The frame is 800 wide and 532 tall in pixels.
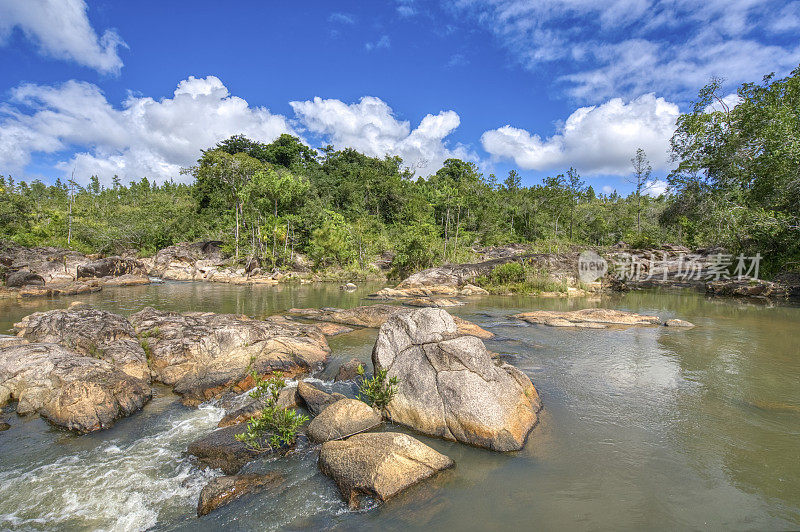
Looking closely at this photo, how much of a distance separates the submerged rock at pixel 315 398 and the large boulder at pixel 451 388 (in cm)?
112

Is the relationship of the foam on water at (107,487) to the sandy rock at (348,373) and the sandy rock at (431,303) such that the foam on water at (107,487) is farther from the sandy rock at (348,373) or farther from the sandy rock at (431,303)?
the sandy rock at (431,303)

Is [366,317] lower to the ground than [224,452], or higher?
higher

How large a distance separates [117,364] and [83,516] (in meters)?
5.09

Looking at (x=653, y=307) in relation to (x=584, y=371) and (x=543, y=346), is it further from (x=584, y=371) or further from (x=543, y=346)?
(x=584, y=371)

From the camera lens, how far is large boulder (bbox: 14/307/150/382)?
9.28 meters

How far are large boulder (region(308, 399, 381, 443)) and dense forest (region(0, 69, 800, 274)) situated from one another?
25.7 metres

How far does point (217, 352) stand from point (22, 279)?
27.3 m

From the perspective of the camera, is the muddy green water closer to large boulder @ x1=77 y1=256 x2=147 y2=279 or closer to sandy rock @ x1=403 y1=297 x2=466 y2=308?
sandy rock @ x1=403 y1=297 x2=466 y2=308

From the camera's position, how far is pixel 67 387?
24.0 ft

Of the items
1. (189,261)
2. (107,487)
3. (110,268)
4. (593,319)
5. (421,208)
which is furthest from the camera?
(421,208)

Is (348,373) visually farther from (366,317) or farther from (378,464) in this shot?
(366,317)

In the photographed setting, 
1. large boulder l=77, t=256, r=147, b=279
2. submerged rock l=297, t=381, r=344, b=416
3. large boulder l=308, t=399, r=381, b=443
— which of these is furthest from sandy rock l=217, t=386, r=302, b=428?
large boulder l=77, t=256, r=147, b=279

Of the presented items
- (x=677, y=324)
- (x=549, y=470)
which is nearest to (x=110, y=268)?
(x=549, y=470)

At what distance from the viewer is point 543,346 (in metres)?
12.8
